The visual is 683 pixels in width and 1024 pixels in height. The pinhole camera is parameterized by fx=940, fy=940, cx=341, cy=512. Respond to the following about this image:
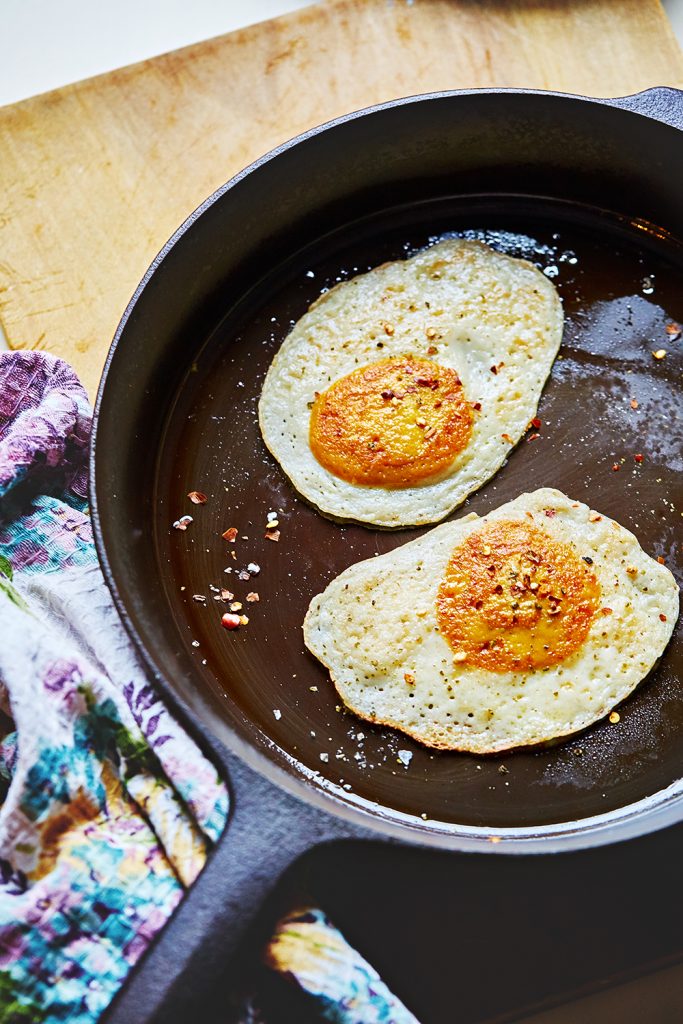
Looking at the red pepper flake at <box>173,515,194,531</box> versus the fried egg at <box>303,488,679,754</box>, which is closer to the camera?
the fried egg at <box>303,488,679,754</box>

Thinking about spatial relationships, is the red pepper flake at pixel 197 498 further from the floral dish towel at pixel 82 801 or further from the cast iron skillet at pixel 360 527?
the floral dish towel at pixel 82 801

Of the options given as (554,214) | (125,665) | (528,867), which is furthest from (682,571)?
(125,665)

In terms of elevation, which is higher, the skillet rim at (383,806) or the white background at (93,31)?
the white background at (93,31)

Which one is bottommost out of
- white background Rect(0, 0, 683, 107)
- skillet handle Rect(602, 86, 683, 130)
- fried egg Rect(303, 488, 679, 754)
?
fried egg Rect(303, 488, 679, 754)

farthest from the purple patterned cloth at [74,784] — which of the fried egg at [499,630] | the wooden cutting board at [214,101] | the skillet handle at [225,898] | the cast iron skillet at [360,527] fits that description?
the wooden cutting board at [214,101]

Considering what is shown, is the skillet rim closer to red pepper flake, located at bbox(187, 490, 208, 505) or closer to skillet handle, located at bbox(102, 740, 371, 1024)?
skillet handle, located at bbox(102, 740, 371, 1024)

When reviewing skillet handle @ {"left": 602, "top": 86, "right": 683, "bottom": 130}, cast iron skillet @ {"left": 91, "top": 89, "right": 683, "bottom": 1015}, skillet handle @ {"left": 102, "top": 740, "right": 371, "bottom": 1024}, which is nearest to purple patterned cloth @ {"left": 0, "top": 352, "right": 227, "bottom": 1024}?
cast iron skillet @ {"left": 91, "top": 89, "right": 683, "bottom": 1015}

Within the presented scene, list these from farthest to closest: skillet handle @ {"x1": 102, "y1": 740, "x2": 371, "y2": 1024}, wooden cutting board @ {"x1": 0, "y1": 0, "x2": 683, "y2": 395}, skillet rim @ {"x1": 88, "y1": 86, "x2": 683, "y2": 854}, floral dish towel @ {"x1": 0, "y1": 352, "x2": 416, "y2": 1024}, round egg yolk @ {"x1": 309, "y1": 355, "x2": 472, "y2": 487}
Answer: wooden cutting board @ {"x1": 0, "y1": 0, "x2": 683, "y2": 395}, round egg yolk @ {"x1": 309, "y1": 355, "x2": 472, "y2": 487}, floral dish towel @ {"x1": 0, "y1": 352, "x2": 416, "y2": 1024}, skillet rim @ {"x1": 88, "y1": 86, "x2": 683, "y2": 854}, skillet handle @ {"x1": 102, "y1": 740, "x2": 371, "y2": 1024}
